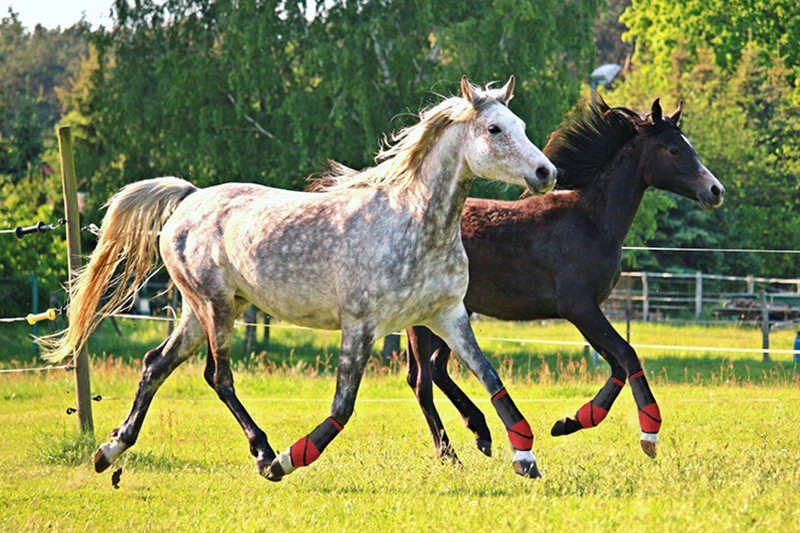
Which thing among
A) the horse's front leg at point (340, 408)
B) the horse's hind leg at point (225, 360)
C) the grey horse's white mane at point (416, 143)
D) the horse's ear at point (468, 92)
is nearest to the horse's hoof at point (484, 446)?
the horse's hind leg at point (225, 360)

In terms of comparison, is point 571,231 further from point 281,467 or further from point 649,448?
point 281,467

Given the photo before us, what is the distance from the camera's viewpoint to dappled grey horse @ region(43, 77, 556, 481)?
7039 millimetres

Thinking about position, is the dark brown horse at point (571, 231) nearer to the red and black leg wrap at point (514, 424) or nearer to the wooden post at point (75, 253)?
the red and black leg wrap at point (514, 424)

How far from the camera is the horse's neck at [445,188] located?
7.12m

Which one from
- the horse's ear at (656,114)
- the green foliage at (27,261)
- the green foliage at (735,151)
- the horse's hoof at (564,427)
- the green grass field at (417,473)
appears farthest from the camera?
the green foliage at (735,151)

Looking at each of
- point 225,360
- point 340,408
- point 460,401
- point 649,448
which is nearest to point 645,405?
point 649,448

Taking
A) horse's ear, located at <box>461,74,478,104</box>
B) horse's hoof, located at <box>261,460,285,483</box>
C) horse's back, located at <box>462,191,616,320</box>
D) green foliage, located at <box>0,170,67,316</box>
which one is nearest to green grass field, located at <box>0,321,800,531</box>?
horse's hoof, located at <box>261,460,285,483</box>

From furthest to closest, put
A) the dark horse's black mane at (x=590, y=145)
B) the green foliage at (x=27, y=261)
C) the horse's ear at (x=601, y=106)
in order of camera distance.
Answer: the green foliage at (x=27, y=261) < the horse's ear at (x=601, y=106) < the dark horse's black mane at (x=590, y=145)

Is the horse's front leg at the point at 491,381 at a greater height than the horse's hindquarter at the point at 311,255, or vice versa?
the horse's hindquarter at the point at 311,255

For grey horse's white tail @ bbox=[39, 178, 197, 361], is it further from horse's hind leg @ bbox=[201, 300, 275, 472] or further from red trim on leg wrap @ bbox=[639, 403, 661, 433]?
red trim on leg wrap @ bbox=[639, 403, 661, 433]

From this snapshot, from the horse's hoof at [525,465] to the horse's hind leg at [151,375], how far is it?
248 centimetres

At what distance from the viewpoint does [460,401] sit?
29.1ft

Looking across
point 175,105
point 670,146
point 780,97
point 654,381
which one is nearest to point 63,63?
point 780,97

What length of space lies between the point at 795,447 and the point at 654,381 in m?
7.44
